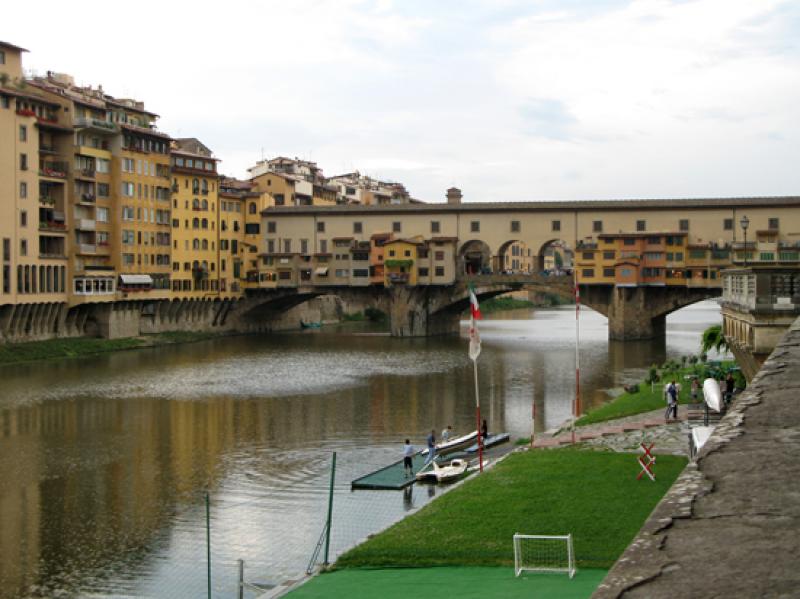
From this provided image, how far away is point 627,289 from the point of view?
72.2 metres

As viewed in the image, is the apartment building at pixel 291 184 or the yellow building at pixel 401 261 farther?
the apartment building at pixel 291 184

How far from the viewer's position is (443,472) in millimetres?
24922

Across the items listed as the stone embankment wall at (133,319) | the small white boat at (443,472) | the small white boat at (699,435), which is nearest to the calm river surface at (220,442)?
the small white boat at (443,472)

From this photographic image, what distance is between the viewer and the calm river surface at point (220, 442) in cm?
1895

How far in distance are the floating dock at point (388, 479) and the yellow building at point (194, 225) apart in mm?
51078

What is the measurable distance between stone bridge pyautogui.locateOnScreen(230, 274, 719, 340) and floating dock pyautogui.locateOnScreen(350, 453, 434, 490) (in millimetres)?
48012

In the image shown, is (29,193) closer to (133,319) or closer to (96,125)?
(96,125)

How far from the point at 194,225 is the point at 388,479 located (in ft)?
179

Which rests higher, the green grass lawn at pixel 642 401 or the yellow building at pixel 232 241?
the yellow building at pixel 232 241

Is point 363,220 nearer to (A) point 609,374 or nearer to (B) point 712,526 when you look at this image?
(A) point 609,374

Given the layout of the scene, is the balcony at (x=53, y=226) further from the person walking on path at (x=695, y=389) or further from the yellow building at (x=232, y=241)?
the person walking on path at (x=695, y=389)

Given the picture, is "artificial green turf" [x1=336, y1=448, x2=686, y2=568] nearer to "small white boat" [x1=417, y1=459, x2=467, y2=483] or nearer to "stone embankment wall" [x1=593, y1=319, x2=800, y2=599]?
"small white boat" [x1=417, y1=459, x2=467, y2=483]

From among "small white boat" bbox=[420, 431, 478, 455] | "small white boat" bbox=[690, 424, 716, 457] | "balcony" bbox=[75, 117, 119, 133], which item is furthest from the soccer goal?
"balcony" bbox=[75, 117, 119, 133]

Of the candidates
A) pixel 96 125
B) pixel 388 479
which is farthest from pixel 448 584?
pixel 96 125
